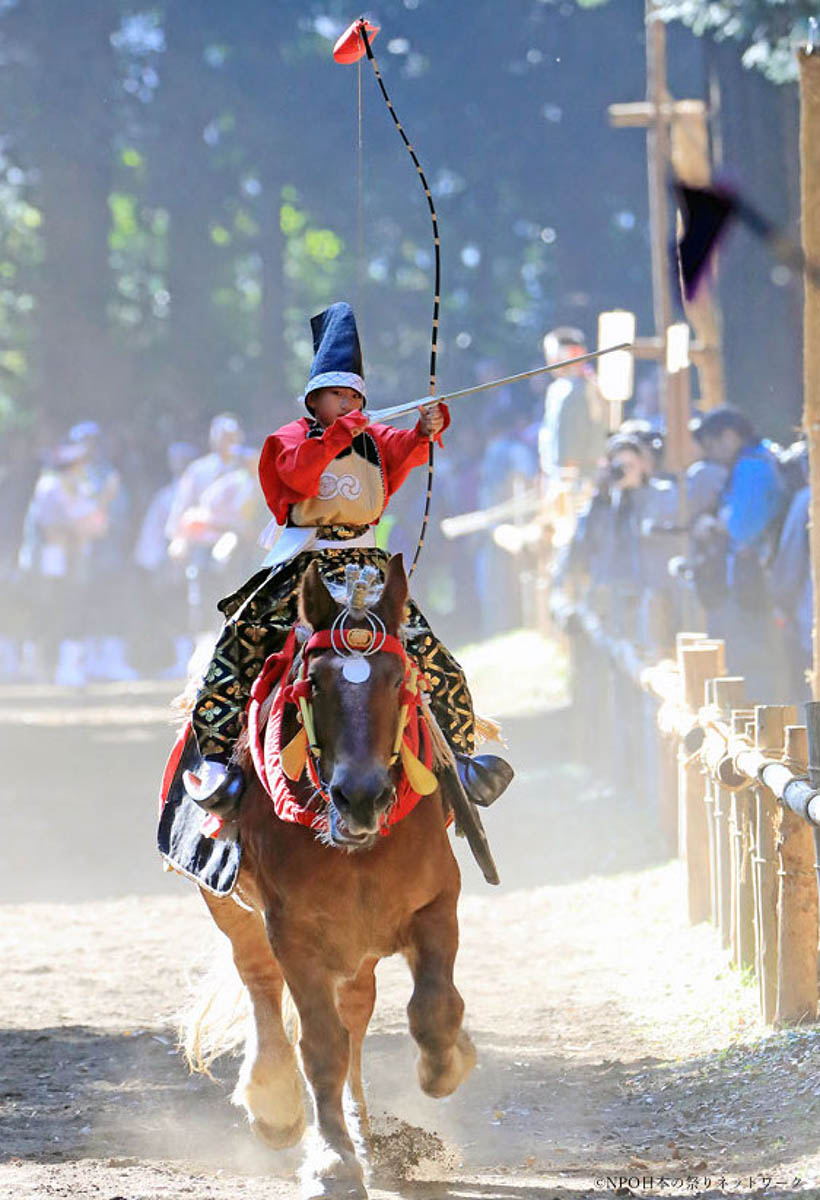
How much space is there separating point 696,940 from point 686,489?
432 cm

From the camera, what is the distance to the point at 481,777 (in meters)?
6.86

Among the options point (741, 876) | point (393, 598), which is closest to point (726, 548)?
point (741, 876)

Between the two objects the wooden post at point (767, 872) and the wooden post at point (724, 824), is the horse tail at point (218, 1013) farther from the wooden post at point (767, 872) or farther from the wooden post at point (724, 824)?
the wooden post at point (724, 824)

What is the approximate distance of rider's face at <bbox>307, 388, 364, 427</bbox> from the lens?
688cm

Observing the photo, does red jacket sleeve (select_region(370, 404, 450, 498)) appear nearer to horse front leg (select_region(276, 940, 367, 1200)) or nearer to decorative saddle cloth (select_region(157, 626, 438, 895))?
decorative saddle cloth (select_region(157, 626, 438, 895))

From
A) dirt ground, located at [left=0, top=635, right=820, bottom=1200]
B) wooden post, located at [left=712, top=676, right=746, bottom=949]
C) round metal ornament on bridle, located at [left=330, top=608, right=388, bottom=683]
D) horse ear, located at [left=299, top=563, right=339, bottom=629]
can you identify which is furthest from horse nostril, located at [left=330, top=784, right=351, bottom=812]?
wooden post, located at [left=712, top=676, right=746, bottom=949]

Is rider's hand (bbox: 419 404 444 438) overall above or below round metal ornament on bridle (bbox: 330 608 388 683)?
above

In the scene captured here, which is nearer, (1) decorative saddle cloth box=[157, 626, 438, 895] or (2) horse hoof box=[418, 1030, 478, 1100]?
(1) decorative saddle cloth box=[157, 626, 438, 895]

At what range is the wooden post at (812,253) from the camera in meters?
9.27

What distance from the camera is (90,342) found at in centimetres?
3753

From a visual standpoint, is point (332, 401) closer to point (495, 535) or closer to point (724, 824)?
point (724, 824)

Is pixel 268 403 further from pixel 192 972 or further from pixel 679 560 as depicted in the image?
pixel 192 972

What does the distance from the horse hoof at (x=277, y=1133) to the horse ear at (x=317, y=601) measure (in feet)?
6.22

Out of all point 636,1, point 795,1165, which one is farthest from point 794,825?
point 636,1
